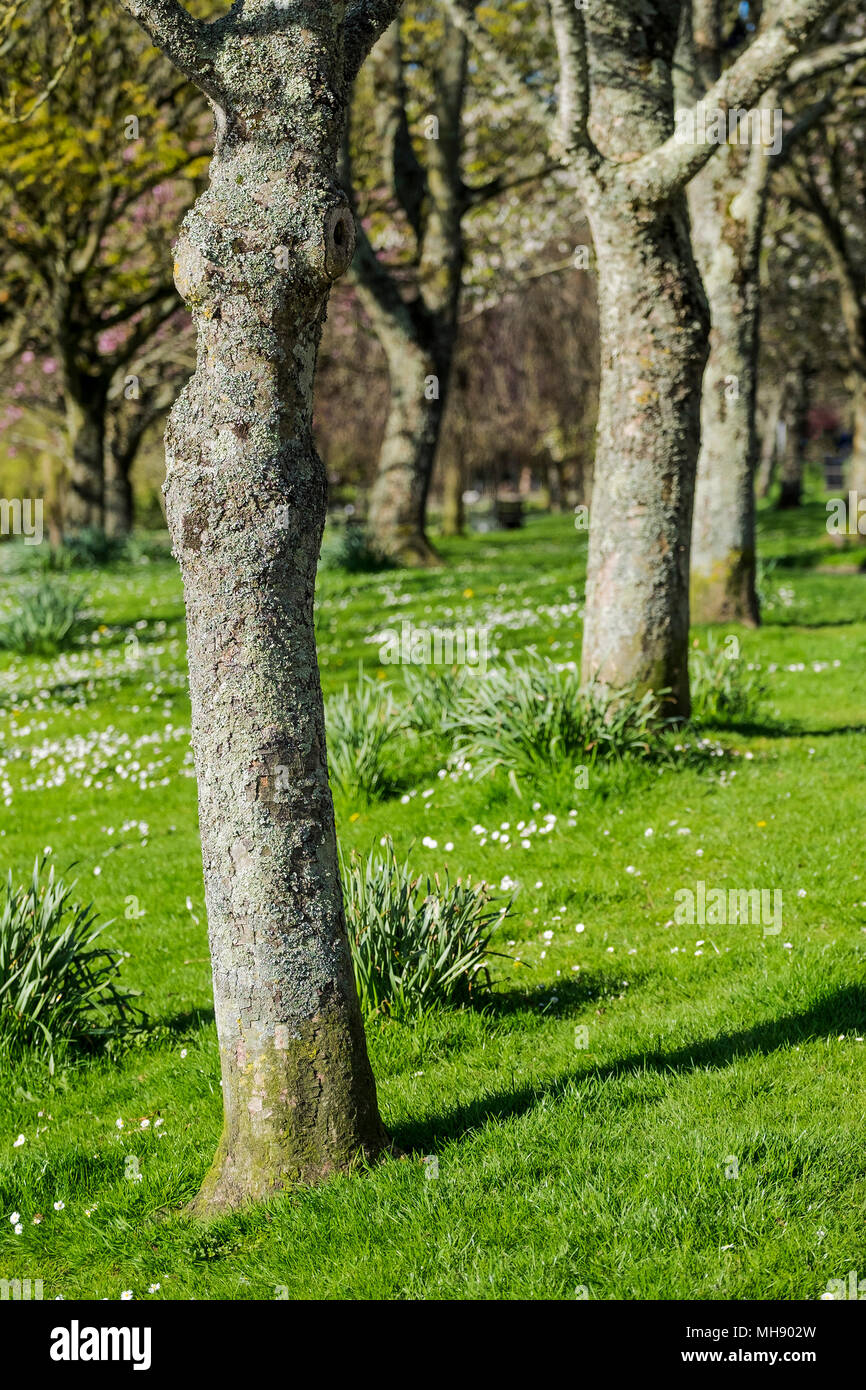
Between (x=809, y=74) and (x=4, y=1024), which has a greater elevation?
(x=809, y=74)

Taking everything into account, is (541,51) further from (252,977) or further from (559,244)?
(252,977)

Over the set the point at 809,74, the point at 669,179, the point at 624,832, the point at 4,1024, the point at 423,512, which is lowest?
the point at 4,1024

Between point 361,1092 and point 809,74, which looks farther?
point 809,74

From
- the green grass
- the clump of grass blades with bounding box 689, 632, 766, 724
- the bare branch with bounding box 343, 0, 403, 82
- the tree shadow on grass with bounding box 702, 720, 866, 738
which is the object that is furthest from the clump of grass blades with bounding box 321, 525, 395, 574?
the bare branch with bounding box 343, 0, 403, 82

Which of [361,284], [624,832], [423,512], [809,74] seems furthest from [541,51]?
[624,832]

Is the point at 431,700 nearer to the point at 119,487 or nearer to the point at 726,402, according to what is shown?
the point at 726,402

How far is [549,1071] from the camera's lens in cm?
409

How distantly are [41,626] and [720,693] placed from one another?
7.47m

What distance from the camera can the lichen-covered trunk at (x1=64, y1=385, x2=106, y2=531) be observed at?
72.3 feet

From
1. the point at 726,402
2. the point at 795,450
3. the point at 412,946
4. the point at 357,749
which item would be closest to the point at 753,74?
the point at 357,749

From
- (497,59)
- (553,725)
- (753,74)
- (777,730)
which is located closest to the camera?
(753,74)

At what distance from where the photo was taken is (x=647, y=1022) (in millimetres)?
4402

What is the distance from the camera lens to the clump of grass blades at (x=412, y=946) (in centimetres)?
454

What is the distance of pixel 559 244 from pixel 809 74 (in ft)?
54.1
